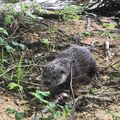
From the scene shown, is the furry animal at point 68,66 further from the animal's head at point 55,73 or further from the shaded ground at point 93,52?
the shaded ground at point 93,52

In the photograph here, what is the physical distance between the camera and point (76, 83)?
6.36m

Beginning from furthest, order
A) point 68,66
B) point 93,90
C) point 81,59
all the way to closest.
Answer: point 81,59 → point 68,66 → point 93,90

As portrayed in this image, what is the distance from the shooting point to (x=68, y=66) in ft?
21.1

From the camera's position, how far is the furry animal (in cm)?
611

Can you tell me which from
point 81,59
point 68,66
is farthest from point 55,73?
point 81,59

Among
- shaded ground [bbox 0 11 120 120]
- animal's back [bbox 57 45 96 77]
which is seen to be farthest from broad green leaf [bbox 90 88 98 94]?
animal's back [bbox 57 45 96 77]

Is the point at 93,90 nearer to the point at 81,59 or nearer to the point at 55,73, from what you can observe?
the point at 55,73

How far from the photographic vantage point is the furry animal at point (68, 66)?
611 cm

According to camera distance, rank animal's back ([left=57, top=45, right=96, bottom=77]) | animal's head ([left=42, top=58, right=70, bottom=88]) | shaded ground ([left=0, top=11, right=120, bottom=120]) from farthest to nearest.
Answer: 1. animal's back ([left=57, top=45, right=96, bottom=77])
2. animal's head ([left=42, top=58, right=70, bottom=88])
3. shaded ground ([left=0, top=11, right=120, bottom=120])

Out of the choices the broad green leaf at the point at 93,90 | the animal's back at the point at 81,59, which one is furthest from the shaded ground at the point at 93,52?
the animal's back at the point at 81,59

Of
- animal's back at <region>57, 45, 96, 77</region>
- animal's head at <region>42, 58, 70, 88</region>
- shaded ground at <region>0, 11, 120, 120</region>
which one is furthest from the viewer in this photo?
animal's back at <region>57, 45, 96, 77</region>

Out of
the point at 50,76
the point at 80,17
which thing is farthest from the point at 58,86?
the point at 80,17

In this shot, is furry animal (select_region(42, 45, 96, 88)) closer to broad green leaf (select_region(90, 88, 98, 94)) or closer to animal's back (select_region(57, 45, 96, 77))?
animal's back (select_region(57, 45, 96, 77))

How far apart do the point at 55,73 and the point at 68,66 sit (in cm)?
32
